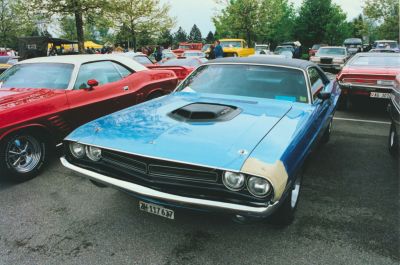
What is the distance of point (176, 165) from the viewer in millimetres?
2570

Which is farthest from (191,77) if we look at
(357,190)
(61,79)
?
(357,190)

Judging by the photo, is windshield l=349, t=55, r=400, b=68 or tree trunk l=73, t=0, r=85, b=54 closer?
windshield l=349, t=55, r=400, b=68

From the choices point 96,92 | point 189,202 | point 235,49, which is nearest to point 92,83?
point 96,92

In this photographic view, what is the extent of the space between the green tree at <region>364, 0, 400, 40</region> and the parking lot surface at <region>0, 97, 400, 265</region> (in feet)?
111

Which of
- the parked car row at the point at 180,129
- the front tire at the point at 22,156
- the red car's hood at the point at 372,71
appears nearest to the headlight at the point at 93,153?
the parked car row at the point at 180,129

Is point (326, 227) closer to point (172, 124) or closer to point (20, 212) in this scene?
point (172, 124)

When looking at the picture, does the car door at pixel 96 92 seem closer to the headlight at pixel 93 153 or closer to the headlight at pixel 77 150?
the headlight at pixel 77 150

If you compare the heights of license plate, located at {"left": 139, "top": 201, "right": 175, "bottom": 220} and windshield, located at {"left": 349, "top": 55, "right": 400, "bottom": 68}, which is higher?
windshield, located at {"left": 349, "top": 55, "right": 400, "bottom": 68}

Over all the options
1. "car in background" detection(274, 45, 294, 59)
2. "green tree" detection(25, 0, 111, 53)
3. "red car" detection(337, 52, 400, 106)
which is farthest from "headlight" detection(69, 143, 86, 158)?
"car in background" detection(274, 45, 294, 59)

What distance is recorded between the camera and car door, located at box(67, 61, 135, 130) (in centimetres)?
487

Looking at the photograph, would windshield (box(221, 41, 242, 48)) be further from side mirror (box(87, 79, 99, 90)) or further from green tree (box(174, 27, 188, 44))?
green tree (box(174, 27, 188, 44))

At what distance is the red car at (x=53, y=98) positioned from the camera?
4113 millimetres

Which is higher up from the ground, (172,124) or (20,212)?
(172,124)

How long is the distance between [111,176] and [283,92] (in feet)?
7.18
